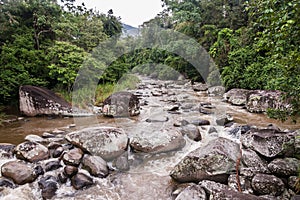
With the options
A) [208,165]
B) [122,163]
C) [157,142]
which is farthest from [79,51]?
[208,165]

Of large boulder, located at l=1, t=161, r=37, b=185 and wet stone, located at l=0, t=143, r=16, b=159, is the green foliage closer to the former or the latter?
wet stone, located at l=0, t=143, r=16, b=159

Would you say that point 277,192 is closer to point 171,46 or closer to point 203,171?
point 203,171

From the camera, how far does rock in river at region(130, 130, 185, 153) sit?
4512 mm

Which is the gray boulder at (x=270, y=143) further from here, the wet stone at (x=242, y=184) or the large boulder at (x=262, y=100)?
the large boulder at (x=262, y=100)

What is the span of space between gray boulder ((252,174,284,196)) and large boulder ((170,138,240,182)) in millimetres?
418

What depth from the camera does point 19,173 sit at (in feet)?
11.5

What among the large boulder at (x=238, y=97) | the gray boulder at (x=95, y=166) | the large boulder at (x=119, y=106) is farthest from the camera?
the large boulder at (x=238, y=97)

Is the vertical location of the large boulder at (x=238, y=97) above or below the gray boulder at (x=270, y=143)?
above

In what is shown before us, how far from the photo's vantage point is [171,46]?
18.7 m

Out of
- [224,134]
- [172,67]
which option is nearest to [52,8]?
[224,134]

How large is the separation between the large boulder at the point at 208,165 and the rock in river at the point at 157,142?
94 cm

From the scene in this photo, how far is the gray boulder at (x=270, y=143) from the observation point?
353cm

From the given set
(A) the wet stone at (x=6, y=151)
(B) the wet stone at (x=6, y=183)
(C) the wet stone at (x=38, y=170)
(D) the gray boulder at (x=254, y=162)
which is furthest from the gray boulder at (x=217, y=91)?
(B) the wet stone at (x=6, y=183)

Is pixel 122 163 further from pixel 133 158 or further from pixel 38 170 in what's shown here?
pixel 38 170
